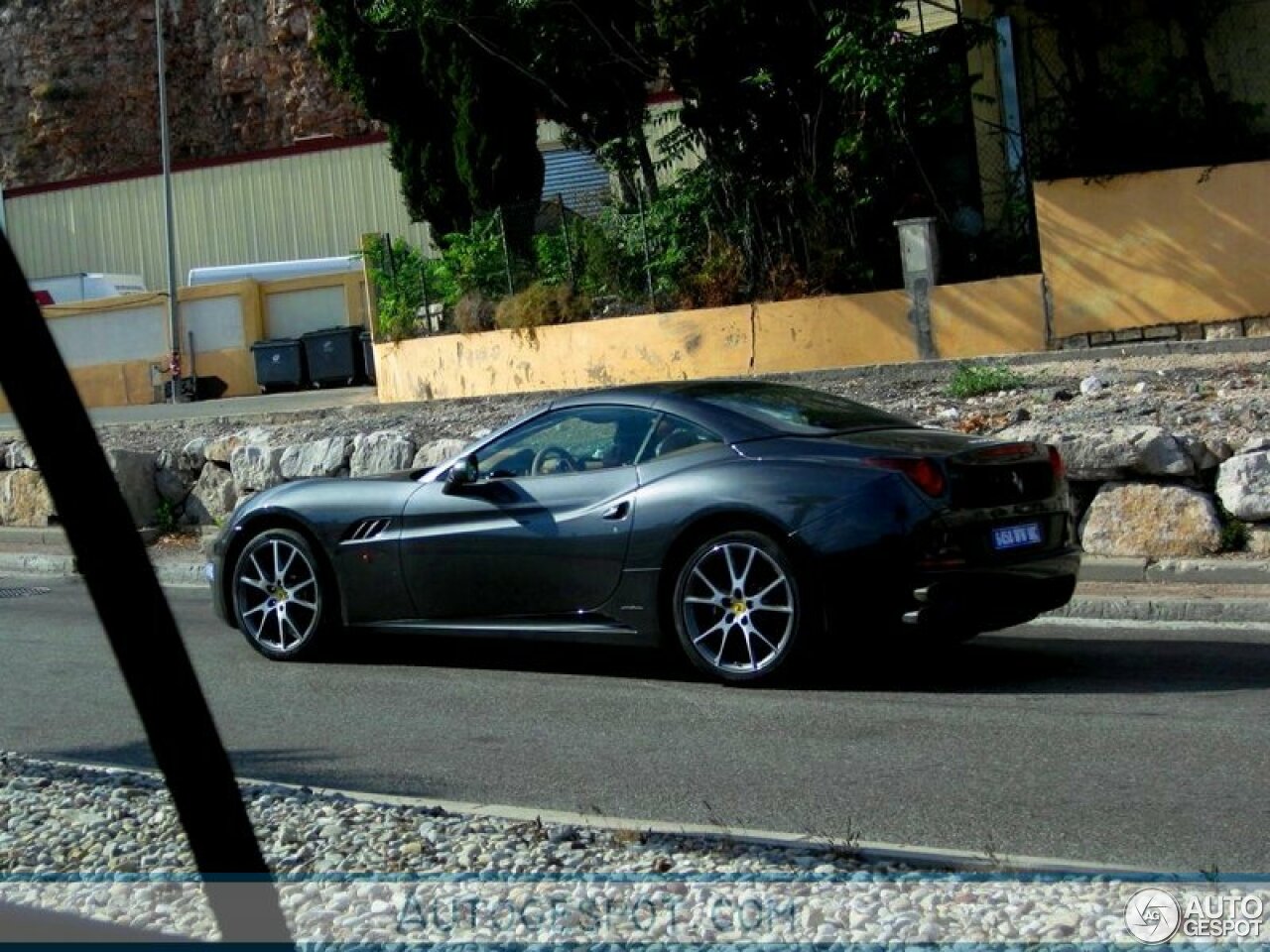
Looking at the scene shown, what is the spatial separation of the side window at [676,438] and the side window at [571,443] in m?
0.06

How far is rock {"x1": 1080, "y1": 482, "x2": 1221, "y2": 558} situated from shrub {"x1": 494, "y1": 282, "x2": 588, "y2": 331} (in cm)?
1078

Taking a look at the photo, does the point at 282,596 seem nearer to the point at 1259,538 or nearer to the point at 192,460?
the point at 1259,538

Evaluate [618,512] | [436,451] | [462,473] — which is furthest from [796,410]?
[436,451]

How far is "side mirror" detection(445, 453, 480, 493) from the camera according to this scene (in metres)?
8.91

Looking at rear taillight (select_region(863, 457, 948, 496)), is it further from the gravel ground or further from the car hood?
the gravel ground

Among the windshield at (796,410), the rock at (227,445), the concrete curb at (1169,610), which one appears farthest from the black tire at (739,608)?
the rock at (227,445)

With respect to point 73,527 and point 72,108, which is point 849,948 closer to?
point 73,527

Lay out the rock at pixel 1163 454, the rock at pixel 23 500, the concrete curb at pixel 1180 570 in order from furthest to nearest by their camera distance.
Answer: the rock at pixel 23 500 → the rock at pixel 1163 454 → the concrete curb at pixel 1180 570

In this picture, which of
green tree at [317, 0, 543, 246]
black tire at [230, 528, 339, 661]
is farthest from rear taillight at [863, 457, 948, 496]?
green tree at [317, 0, 543, 246]

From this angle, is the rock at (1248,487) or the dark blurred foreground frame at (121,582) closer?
the dark blurred foreground frame at (121,582)

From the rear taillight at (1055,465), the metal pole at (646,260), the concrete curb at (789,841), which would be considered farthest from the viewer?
the metal pole at (646,260)

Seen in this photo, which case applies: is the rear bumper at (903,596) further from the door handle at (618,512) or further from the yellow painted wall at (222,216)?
the yellow painted wall at (222,216)

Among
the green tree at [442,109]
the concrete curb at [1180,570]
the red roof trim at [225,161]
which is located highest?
the red roof trim at [225,161]

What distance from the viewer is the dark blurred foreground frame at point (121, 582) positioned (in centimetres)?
312
